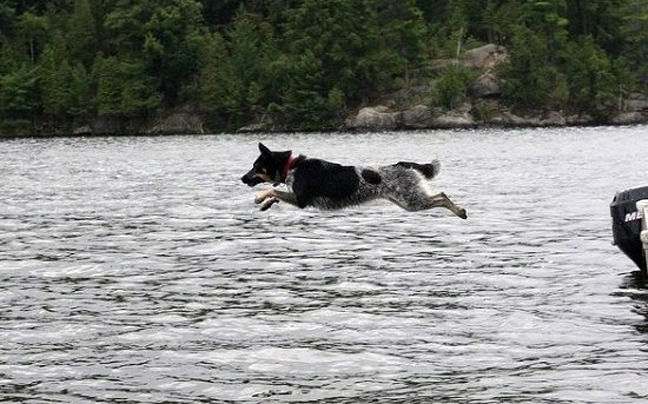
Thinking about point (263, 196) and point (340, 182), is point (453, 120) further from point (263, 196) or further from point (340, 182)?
point (263, 196)

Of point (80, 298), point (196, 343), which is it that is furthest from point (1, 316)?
point (196, 343)

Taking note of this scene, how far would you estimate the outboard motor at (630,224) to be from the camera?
1501cm

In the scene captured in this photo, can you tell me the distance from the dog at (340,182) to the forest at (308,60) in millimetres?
74796

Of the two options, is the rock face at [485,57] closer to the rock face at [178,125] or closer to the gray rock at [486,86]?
the gray rock at [486,86]

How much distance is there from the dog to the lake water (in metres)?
0.84

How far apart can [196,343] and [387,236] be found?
979 cm

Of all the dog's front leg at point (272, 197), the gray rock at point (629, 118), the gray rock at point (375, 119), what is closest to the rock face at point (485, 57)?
the gray rock at point (375, 119)

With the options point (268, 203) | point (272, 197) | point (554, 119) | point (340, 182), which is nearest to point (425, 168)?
point (340, 182)

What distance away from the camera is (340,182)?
1455 centimetres

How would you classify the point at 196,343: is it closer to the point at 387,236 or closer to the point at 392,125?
the point at 387,236

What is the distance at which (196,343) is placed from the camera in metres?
12.4

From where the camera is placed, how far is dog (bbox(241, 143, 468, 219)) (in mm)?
14359

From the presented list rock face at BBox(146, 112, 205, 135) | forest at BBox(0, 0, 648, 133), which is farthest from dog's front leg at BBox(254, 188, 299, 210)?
rock face at BBox(146, 112, 205, 135)

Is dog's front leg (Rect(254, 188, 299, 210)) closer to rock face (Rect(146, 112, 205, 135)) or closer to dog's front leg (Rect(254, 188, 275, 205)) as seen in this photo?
dog's front leg (Rect(254, 188, 275, 205))
